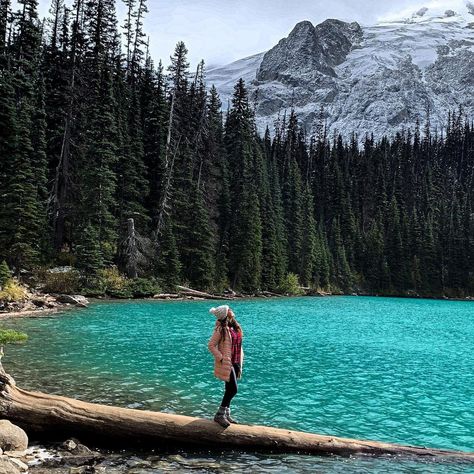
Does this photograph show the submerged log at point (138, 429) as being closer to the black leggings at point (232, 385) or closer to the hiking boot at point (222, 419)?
the hiking boot at point (222, 419)

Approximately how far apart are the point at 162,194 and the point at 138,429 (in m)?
51.3

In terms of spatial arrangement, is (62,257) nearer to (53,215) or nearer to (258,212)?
(53,215)

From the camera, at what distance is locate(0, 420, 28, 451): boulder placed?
28.2ft

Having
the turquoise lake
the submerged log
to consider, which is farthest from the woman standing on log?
the turquoise lake

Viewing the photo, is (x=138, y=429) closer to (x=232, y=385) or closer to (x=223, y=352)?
(x=232, y=385)

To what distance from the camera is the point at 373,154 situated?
125 metres

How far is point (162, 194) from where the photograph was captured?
59469 mm

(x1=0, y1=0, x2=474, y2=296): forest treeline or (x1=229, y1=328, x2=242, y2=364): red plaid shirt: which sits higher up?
(x1=0, y1=0, x2=474, y2=296): forest treeline

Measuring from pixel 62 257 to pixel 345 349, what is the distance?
104ft

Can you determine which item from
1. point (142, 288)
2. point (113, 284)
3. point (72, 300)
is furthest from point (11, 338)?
point (142, 288)

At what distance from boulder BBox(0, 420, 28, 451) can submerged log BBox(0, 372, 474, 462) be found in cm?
59

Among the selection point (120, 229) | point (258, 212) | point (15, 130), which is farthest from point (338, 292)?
point (15, 130)

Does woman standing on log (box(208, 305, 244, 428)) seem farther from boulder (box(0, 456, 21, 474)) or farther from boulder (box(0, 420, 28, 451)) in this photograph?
boulder (box(0, 456, 21, 474))

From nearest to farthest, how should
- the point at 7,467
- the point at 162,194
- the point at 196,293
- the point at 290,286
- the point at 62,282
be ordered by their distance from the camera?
the point at 7,467 → the point at 62,282 → the point at 196,293 → the point at 162,194 → the point at 290,286
